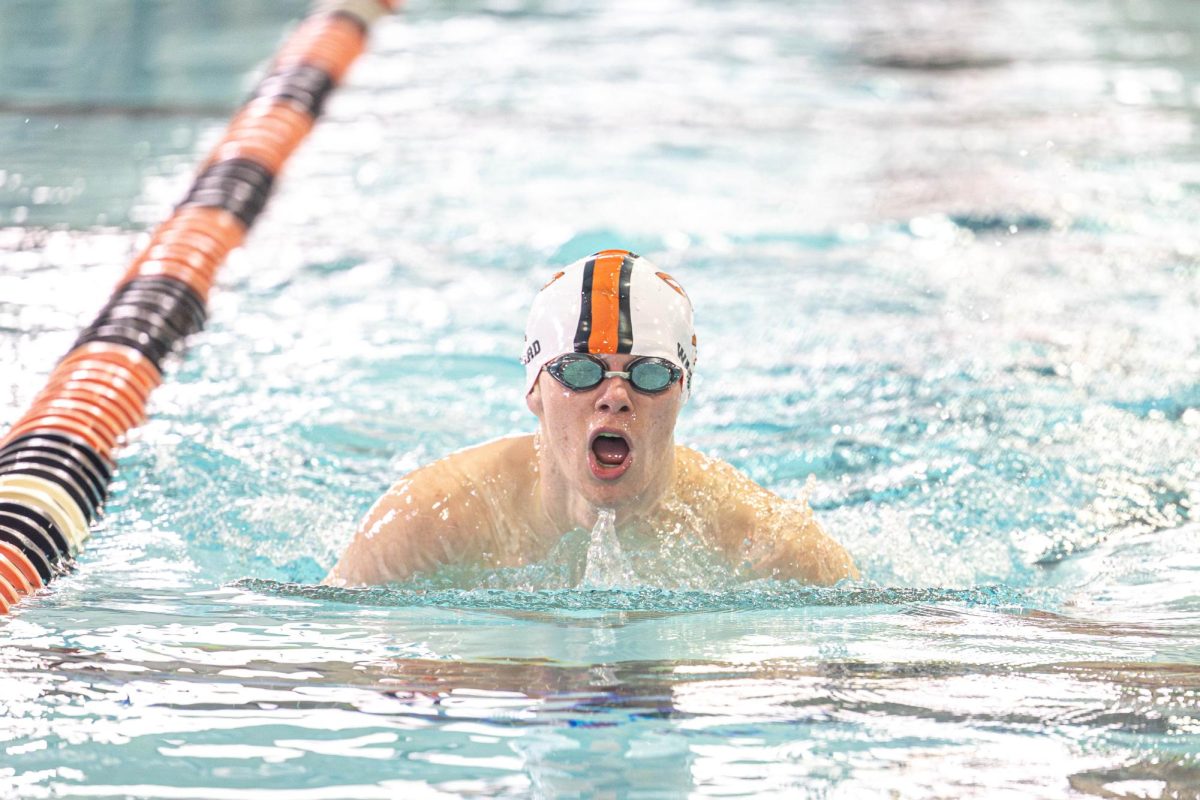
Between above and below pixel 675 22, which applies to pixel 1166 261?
below

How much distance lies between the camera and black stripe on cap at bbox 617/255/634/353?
2881 mm

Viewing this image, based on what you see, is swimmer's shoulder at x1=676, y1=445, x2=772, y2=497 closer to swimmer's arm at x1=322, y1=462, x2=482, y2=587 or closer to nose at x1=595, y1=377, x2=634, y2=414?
nose at x1=595, y1=377, x2=634, y2=414

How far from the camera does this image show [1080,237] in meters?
6.24

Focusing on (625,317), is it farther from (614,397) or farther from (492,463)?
(492,463)

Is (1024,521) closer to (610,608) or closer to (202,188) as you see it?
(610,608)

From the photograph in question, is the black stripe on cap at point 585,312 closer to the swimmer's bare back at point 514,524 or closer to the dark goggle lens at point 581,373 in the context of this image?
the dark goggle lens at point 581,373

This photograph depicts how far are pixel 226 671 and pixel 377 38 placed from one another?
7.55m

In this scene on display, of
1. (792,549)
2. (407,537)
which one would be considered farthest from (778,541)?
(407,537)

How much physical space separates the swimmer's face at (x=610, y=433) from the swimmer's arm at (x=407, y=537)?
0.90ft

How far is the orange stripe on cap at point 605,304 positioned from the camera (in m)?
2.88

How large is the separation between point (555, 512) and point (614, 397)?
35cm

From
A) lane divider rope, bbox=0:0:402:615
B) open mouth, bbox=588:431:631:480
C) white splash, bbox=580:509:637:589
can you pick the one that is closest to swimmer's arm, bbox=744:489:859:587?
white splash, bbox=580:509:637:589

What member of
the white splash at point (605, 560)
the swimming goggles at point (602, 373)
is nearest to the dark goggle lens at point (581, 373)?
the swimming goggles at point (602, 373)

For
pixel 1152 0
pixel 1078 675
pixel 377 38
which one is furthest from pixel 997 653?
pixel 1152 0
